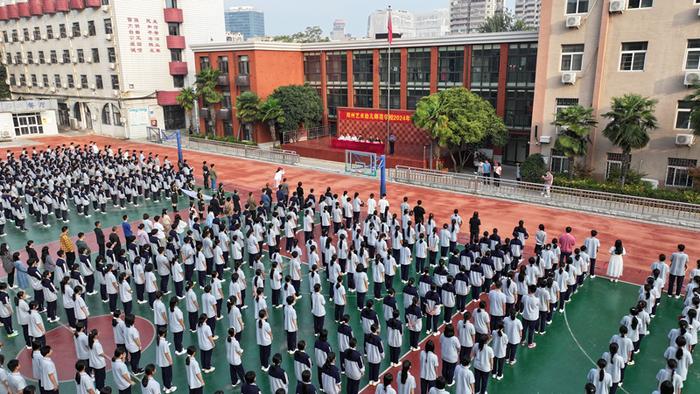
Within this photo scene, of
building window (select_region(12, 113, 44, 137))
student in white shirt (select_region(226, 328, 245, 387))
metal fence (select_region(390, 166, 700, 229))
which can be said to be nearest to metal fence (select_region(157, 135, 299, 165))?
metal fence (select_region(390, 166, 700, 229))

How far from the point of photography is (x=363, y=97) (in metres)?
36.3

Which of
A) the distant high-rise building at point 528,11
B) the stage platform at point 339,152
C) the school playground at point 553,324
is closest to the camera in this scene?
the school playground at point 553,324

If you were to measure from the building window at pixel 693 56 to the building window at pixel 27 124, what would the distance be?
46702 mm

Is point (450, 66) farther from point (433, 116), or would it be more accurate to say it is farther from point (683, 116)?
point (683, 116)

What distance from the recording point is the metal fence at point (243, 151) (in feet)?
103

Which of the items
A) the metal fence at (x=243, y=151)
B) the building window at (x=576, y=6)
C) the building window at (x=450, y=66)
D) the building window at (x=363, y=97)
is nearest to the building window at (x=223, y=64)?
the metal fence at (x=243, y=151)

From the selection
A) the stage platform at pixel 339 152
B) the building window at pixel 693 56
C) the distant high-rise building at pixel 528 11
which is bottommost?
the stage platform at pixel 339 152

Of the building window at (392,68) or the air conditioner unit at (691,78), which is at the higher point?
the building window at (392,68)

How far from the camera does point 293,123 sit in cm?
3534

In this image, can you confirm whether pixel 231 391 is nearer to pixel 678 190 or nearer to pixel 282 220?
pixel 282 220

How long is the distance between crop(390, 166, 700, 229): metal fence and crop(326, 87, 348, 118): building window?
1294 cm

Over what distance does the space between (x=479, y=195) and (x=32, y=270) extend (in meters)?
17.5

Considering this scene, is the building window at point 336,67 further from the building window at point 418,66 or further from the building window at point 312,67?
the building window at point 418,66

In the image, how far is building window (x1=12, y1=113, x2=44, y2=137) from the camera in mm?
43000
